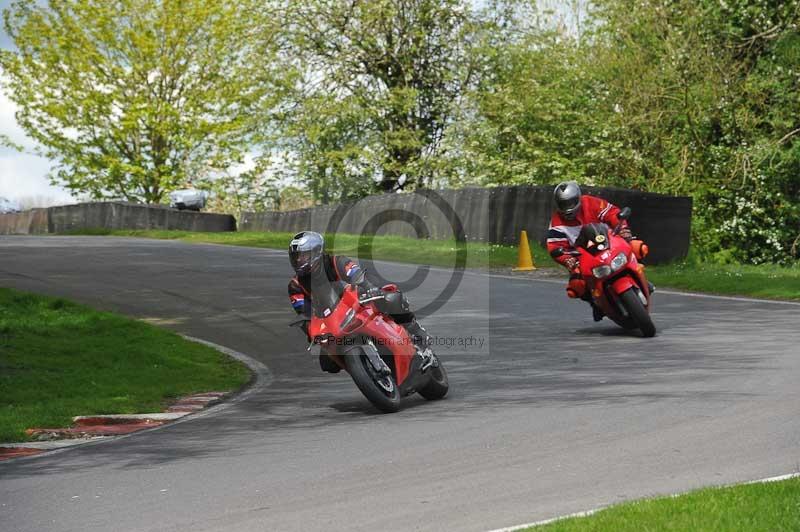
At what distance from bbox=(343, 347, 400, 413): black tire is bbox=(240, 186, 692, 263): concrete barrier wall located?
1569 cm

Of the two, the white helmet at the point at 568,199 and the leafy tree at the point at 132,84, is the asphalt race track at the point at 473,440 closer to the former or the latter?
the white helmet at the point at 568,199

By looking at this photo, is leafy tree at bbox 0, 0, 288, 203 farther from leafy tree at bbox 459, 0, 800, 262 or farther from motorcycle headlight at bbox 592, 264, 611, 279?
motorcycle headlight at bbox 592, 264, 611, 279

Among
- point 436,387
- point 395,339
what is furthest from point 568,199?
point 395,339

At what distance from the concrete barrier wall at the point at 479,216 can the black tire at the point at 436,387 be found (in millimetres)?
14712

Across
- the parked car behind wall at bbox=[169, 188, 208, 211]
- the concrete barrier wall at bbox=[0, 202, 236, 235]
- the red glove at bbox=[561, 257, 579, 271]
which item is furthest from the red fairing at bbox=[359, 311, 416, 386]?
the parked car behind wall at bbox=[169, 188, 208, 211]

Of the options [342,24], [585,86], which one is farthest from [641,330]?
[342,24]

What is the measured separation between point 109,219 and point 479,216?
15690 millimetres

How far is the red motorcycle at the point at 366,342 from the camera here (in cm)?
1070

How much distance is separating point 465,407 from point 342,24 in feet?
119

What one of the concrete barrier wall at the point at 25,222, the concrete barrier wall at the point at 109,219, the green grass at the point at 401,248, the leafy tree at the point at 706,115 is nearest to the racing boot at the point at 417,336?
the green grass at the point at 401,248

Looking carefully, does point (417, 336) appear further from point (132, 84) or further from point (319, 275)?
point (132, 84)

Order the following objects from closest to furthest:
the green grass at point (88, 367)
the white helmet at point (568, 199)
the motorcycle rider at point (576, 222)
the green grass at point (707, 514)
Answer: the green grass at point (707, 514), the green grass at point (88, 367), the white helmet at point (568, 199), the motorcycle rider at point (576, 222)

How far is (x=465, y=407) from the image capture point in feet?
36.2

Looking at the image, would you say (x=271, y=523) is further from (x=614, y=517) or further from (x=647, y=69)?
(x=647, y=69)
